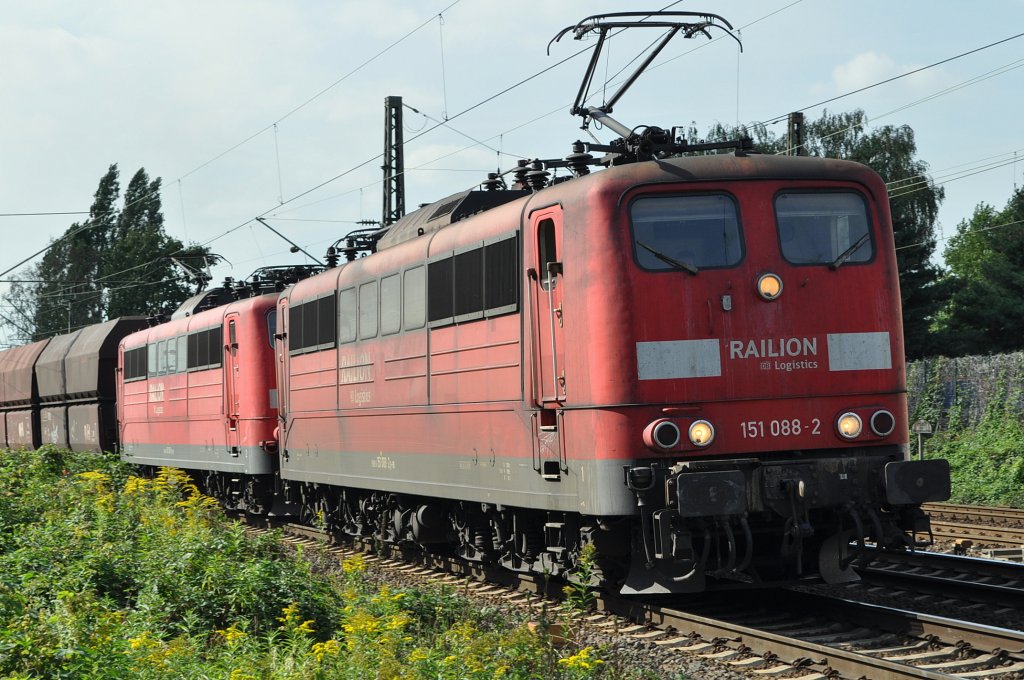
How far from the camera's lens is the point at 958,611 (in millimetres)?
9633

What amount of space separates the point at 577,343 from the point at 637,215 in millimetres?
1074

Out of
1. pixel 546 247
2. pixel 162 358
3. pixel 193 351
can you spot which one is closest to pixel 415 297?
pixel 546 247

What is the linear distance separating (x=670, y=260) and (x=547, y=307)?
47.4 inches

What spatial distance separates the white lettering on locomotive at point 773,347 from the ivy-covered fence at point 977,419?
10729 millimetres

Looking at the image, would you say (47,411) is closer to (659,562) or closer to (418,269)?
(418,269)

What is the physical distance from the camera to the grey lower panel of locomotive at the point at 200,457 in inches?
760

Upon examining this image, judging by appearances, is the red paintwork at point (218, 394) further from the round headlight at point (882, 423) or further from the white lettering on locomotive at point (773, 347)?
the round headlight at point (882, 423)

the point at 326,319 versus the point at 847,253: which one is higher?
the point at 326,319

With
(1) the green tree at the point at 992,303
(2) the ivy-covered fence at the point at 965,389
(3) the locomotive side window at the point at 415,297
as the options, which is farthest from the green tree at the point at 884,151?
(3) the locomotive side window at the point at 415,297

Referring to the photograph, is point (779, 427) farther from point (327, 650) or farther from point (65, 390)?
point (65, 390)

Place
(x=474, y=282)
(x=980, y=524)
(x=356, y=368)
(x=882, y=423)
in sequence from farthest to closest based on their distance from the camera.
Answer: (x=980, y=524), (x=356, y=368), (x=474, y=282), (x=882, y=423)

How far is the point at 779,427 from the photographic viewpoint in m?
9.52

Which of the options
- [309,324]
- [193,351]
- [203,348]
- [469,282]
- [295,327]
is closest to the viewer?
[469,282]

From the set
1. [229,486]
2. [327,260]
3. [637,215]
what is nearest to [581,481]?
[637,215]
